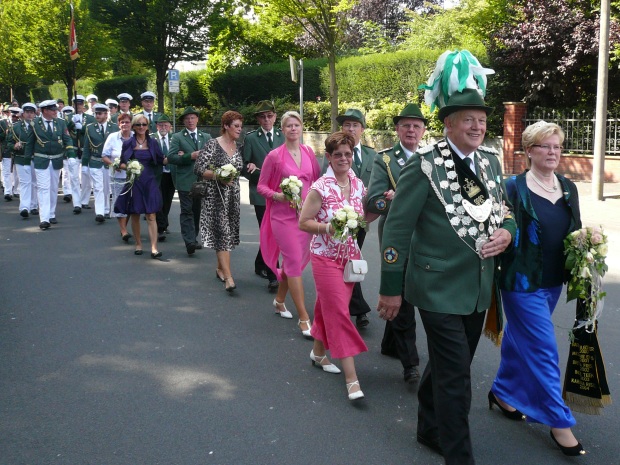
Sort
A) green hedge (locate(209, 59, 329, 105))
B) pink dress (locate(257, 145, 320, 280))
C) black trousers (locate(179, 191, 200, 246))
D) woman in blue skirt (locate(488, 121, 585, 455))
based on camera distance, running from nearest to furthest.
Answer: woman in blue skirt (locate(488, 121, 585, 455)) < pink dress (locate(257, 145, 320, 280)) < black trousers (locate(179, 191, 200, 246)) < green hedge (locate(209, 59, 329, 105))

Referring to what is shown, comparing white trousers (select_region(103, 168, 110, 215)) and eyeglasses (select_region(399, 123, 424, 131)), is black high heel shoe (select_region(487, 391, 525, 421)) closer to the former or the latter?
eyeglasses (select_region(399, 123, 424, 131))

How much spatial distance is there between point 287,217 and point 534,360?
3.35 meters

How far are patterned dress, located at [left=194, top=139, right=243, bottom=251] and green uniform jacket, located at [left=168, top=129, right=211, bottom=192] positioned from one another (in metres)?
2.00

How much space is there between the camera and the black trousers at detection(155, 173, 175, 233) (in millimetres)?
12039

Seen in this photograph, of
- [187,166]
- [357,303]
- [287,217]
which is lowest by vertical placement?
[357,303]

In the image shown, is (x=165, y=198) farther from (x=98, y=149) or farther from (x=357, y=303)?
(x=357, y=303)

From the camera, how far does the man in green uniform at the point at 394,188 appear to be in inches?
217

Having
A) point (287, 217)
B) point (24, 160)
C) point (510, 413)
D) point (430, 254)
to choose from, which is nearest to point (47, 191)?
point (24, 160)

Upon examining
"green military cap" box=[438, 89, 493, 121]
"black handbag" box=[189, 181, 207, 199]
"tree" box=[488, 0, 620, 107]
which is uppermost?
"tree" box=[488, 0, 620, 107]

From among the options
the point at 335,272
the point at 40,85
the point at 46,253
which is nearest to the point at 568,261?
the point at 335,272

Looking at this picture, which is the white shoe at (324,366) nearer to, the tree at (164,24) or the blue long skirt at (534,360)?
the blue long skirt at (534,360)

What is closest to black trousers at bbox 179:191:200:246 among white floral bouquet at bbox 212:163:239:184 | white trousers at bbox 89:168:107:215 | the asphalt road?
the asphalt road

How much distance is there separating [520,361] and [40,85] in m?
63.9

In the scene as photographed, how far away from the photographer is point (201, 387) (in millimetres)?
→ 5379
